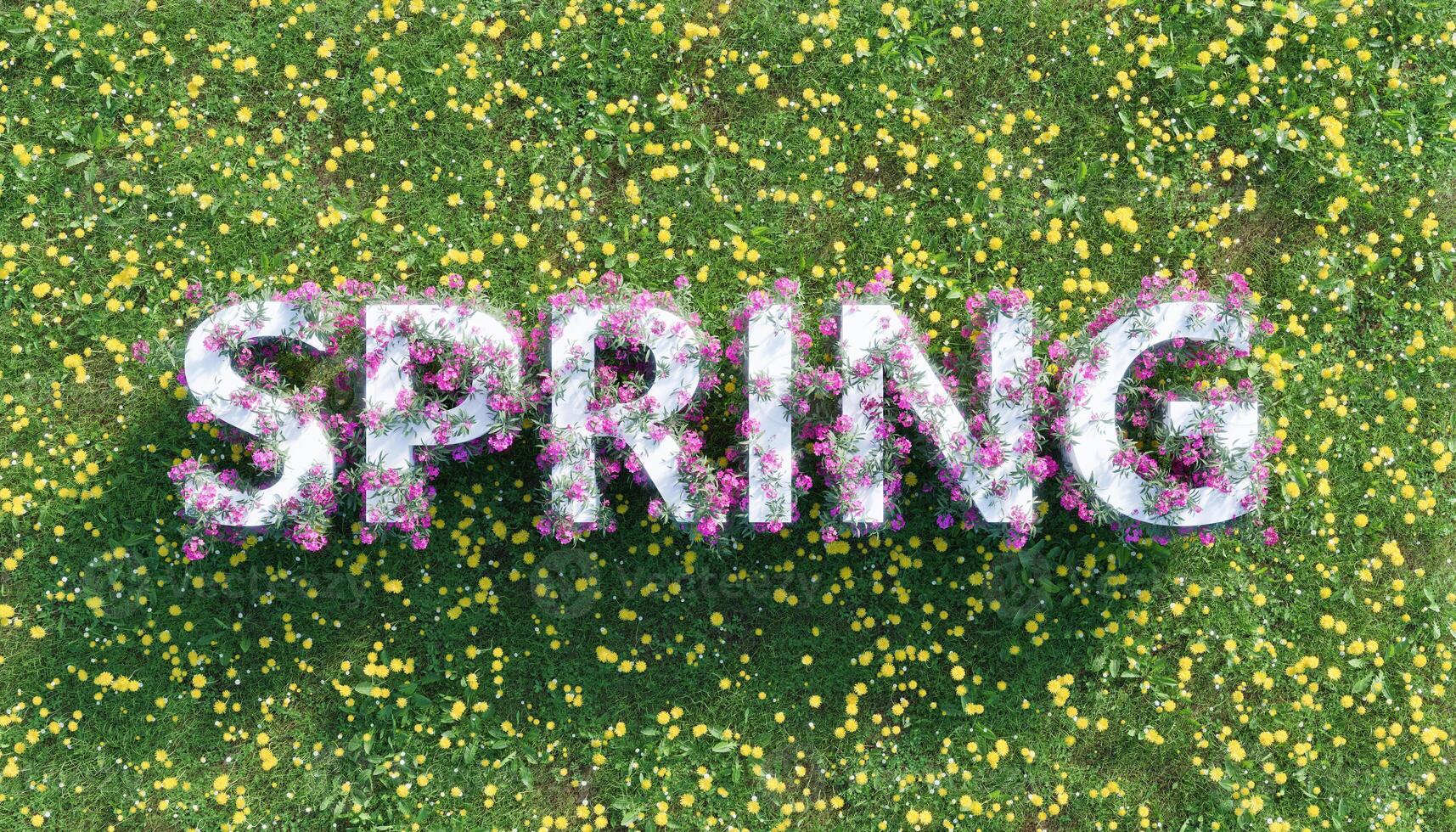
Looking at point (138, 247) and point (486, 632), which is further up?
point (138, 247)

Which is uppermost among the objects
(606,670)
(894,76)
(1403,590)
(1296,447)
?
(894,76)

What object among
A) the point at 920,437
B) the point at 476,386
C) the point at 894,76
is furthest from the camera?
the point at 894,76

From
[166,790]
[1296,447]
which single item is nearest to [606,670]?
[166,790]

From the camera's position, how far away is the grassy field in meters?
5.45

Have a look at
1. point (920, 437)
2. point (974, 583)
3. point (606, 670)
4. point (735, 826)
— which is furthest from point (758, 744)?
point (920, 437)

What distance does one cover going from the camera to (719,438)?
17.8ft

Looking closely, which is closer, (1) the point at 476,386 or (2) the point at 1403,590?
(1) the point at 476,386

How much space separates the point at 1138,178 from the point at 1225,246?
69 cm

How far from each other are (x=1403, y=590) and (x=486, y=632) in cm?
569

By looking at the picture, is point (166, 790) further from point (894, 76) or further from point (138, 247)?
point (894, 76)

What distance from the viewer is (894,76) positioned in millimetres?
5688

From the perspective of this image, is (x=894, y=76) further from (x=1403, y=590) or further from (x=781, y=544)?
(x=1403, y=590)

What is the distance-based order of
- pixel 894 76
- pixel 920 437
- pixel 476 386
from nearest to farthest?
pixel 476 386
pixel 920 437
pixel 894 76

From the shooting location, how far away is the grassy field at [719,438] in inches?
215
